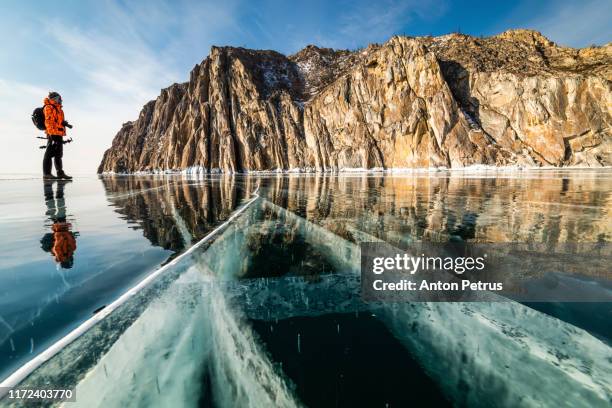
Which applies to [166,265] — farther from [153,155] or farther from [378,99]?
[153,155]

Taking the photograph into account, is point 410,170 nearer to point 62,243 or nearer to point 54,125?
point 54,125

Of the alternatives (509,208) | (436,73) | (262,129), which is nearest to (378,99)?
(436,73)

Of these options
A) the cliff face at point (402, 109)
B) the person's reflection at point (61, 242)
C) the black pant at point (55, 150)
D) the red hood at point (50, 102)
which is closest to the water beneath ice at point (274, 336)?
the person's reflection at point (61, 242)

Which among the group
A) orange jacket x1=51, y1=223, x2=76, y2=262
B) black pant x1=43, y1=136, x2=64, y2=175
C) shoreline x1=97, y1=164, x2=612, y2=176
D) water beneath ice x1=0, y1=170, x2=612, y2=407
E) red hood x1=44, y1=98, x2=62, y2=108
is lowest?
water beneath ice x1=0, y1=170, x2=612, y2=407

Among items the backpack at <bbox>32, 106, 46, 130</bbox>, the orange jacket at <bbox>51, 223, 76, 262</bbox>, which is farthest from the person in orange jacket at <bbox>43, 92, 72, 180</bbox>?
the orange jacket at <bbox>51, 223, 76, 262</bbox>

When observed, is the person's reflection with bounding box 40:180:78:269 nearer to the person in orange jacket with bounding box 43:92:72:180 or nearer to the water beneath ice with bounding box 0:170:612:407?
the water beneath ice with bounding box 0:170:612:407

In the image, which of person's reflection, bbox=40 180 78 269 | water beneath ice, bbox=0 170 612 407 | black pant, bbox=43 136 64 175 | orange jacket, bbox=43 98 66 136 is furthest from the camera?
black pant, bbox=43 136 64 175

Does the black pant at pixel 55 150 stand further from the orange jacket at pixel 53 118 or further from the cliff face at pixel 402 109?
the cliff face at pixel 402 109
